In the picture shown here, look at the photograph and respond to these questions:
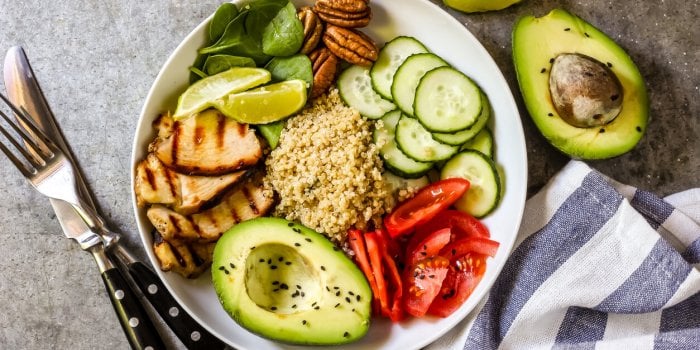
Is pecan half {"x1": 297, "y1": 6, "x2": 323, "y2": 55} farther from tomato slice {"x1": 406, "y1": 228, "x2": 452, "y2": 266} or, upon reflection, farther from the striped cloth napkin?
the striped cloth napkin

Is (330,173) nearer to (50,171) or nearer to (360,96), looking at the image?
(360,96)

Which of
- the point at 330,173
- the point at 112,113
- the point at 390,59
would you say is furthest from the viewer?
the point at 112,113

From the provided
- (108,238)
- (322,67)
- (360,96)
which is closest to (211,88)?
(322,67)

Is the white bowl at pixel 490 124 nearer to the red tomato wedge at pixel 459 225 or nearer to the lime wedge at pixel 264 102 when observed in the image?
the red tomato wedge at pixel 459 225

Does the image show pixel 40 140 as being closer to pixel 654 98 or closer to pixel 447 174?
pixel 447 174

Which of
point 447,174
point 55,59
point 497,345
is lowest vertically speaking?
point 497,345

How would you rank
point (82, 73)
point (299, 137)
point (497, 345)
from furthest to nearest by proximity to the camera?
1. point (82, 73)
2. point (497, 345)
3. point (299, 137)

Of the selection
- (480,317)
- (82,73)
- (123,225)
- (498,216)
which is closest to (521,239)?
(498,216)
